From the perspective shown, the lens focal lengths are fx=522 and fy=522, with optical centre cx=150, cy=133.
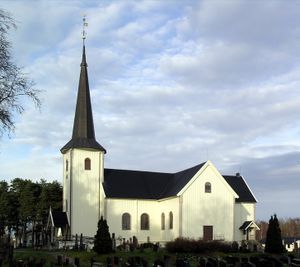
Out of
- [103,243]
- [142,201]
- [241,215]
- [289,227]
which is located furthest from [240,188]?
[289,227]

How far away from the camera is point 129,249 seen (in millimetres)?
42594

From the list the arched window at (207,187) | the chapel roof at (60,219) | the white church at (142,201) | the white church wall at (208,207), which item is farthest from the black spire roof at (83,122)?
the arched window at (207,187)

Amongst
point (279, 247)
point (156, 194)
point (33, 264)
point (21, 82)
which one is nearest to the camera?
point (21, 82)

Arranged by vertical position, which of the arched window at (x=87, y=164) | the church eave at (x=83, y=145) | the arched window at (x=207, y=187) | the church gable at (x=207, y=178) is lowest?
the arched window at (x=207, y=187)

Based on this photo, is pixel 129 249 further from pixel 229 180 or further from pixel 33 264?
pixel 229 180

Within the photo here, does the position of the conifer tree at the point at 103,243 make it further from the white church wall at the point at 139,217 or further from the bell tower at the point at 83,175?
the white church wall at the point at 139,217

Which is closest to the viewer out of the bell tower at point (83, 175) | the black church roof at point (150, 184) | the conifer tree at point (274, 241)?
the conifer tree at point (274, 241)

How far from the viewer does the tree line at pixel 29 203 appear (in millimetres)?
65188

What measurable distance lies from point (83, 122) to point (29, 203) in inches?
627

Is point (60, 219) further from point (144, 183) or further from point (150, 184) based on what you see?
point (150, 184)

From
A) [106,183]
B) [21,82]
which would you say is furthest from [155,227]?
[21,82]

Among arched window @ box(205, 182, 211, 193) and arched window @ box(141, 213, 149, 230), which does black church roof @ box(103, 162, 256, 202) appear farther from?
arched window @ box(141, 213, 149, 230)

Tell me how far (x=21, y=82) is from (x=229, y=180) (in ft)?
141

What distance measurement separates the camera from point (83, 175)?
54.3 metres
